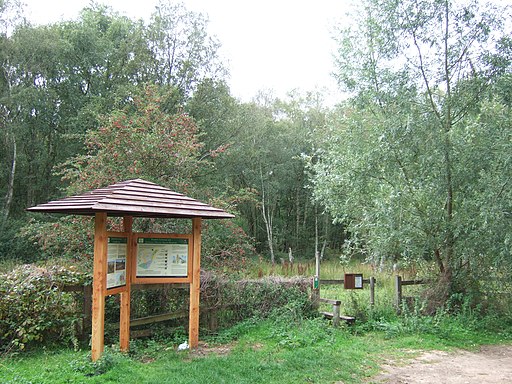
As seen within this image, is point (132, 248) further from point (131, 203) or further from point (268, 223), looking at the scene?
point (268, 223)

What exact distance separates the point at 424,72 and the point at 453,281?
4639 mm

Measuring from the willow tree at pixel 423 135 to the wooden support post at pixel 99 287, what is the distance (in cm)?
550

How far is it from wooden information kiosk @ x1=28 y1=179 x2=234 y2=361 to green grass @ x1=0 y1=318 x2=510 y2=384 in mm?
465

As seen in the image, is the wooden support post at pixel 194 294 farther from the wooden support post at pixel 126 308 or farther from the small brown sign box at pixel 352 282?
the small brown sign box at pixel 352 282

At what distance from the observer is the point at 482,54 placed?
28.0 feet

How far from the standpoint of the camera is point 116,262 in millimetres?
5734

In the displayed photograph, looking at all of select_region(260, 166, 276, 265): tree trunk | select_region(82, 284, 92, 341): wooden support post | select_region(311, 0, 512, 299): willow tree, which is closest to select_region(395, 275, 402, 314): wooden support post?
select_region(311, 0, 512, 299): willow tree

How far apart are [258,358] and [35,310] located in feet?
11.3

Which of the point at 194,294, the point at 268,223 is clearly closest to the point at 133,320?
the point at 194,294

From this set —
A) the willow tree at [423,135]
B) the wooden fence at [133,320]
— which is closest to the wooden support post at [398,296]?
the willow tree at [423,135]

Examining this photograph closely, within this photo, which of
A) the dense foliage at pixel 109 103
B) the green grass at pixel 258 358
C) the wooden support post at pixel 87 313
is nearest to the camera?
the green grass at pixel 258 358

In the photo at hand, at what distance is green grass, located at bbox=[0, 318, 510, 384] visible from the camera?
4.82 meters

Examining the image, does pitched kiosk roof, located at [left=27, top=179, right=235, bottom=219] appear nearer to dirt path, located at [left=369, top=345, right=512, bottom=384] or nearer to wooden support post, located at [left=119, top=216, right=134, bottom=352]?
wooden support post, located at [left=119, top=216, right=134, bottom=352]

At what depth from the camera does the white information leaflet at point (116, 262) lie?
5559 millimetres
